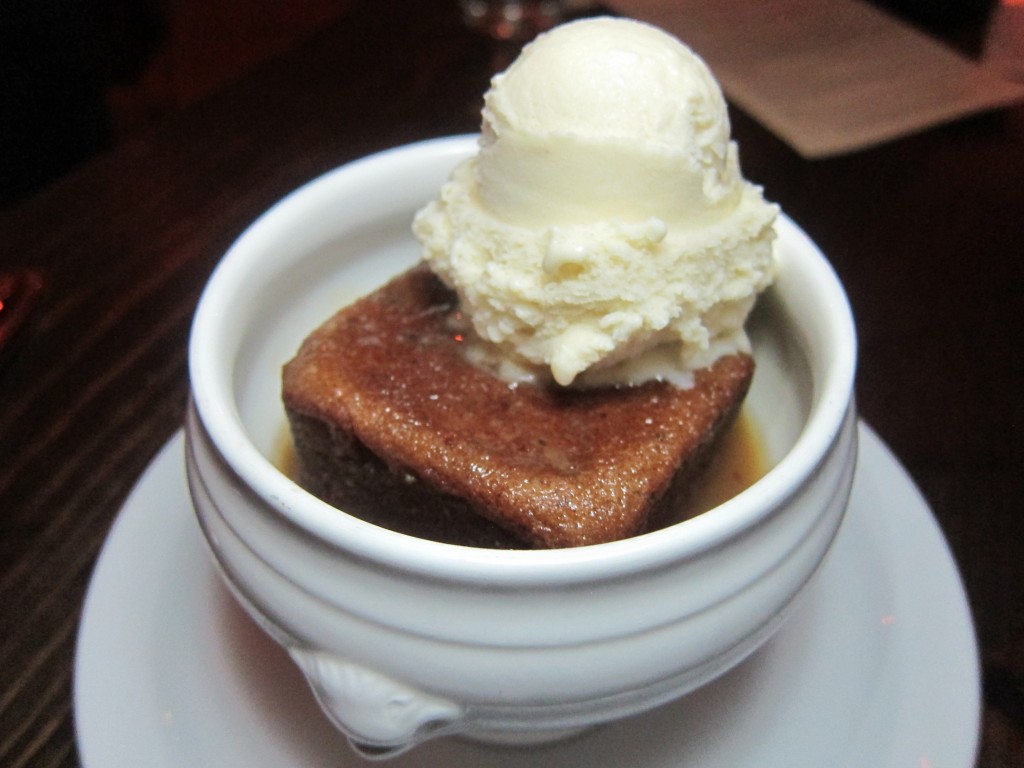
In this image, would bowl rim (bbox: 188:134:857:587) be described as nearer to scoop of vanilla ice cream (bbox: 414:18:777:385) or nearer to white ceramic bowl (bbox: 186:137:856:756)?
white ceramic bowl (bbox: 186:137:856:756)

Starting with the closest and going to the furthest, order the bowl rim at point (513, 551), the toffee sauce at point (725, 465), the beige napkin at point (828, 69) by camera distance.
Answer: the bowl rim at point (513, 551) → the toffee sauce at point (725, 465) → the beige napkin at point (828, 69)

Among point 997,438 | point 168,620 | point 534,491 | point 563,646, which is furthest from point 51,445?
point 997,438

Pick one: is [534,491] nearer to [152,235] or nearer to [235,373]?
[235,373]

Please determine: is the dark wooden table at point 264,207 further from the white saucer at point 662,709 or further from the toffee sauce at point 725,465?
the toffee sauce at point 725,465

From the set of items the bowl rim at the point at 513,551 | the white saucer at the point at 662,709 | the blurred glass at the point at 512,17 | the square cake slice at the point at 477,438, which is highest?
the bowl rim at the point at 513,551

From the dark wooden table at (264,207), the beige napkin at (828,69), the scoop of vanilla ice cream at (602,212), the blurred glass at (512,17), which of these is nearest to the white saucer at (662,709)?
the dark wooden table at (264,207)

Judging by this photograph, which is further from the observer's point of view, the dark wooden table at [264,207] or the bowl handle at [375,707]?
the dark wooden table at [264,207]
